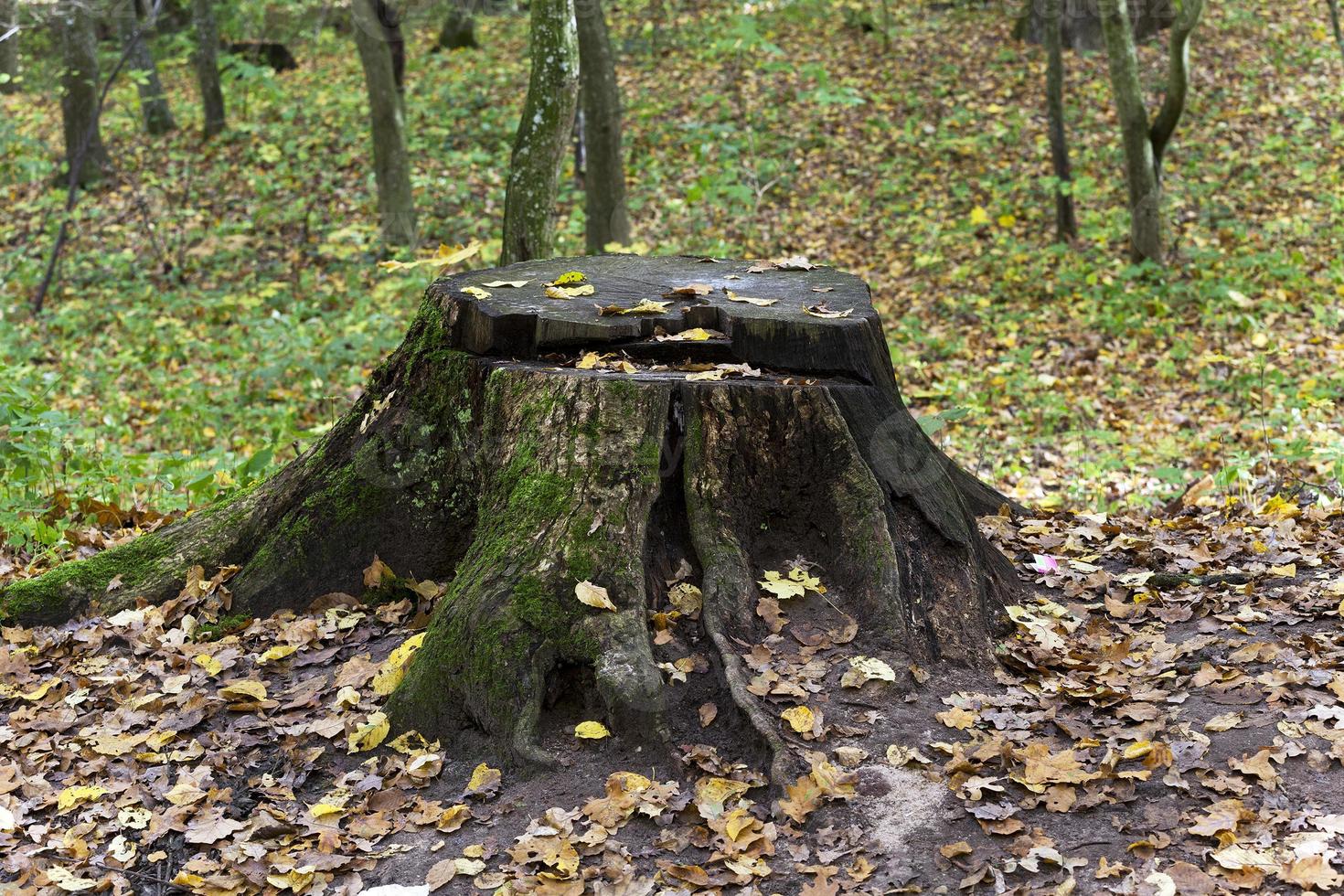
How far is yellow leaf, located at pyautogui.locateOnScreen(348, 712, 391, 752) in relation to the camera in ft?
11.5

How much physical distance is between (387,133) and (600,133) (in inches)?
130

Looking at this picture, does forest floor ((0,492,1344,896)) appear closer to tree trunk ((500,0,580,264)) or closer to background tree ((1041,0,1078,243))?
tree trunk ((500,0,580,264))

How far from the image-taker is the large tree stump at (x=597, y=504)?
137 inches

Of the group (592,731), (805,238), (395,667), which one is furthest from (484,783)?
(805,238)

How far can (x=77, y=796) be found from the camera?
10.9ft

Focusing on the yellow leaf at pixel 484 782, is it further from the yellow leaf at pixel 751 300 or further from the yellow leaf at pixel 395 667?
the yellow leaf at pixel 751 300

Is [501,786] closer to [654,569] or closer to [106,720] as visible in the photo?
[654,569]

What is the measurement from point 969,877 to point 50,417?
18.2 feet

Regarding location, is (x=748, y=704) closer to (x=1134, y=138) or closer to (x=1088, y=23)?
(x=1134, y=138)

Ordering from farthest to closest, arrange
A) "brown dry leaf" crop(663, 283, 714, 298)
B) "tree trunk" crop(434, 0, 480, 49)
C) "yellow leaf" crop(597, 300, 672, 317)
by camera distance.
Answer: "tree trunk" crop(434, 0, 480, 49) < "brown dry leaf" crop(663, 283, 714, 298) < "yellow leaf" crop(597, 300, 672, 317)

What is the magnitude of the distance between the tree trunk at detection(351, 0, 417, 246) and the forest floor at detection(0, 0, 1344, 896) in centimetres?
44

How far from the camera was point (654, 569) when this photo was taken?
3.65 metres

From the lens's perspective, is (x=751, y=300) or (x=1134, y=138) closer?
(x=751, y=300)

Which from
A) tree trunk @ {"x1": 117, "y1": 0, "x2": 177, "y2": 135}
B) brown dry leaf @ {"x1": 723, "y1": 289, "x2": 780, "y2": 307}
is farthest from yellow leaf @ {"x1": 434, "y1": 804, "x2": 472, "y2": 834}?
tree trunk @ {"x1": 117, "y1": 0, "x2": 177, "y2": 135}
